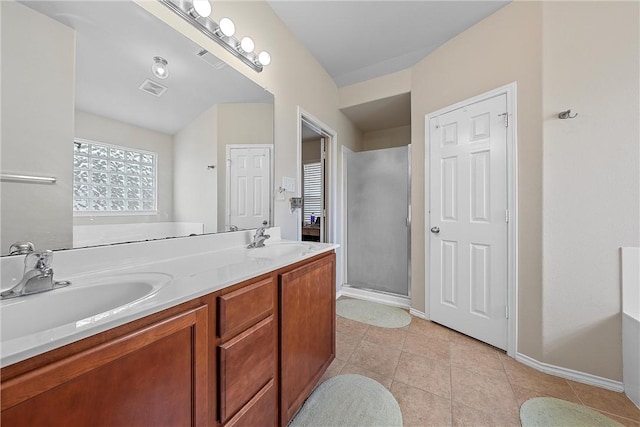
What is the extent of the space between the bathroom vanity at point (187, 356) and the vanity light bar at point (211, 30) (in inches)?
42.7

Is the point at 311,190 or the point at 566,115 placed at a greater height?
the point at 566,115

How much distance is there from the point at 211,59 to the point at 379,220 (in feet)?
7.45

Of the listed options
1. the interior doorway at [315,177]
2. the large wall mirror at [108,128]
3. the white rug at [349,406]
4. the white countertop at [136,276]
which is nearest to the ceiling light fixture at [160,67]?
the large wall mirror at [108,128]

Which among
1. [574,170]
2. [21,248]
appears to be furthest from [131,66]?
[574,170]

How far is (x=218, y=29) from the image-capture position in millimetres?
1267

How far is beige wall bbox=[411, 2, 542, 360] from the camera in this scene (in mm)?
1577

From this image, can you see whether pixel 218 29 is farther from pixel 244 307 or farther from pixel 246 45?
pixel 244 307

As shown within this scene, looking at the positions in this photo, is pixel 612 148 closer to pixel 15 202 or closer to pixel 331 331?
pixel 331 331

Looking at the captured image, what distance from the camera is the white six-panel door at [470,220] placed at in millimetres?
1783

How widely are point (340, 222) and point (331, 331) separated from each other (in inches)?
64.7

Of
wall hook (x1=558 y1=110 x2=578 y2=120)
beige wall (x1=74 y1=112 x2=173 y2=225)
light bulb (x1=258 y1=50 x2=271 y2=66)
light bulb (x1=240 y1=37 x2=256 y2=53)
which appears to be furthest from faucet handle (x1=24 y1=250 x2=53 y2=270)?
wall hook (x1=558 y1=110 x2=578 y2=120)

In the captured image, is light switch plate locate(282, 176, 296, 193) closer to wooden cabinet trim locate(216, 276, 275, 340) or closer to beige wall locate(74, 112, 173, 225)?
beige wall locate(74, 112, 173, 225)

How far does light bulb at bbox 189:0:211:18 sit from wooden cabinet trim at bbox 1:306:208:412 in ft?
4.48

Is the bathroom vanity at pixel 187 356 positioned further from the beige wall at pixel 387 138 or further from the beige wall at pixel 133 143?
the beige wall at pixel 387 138
